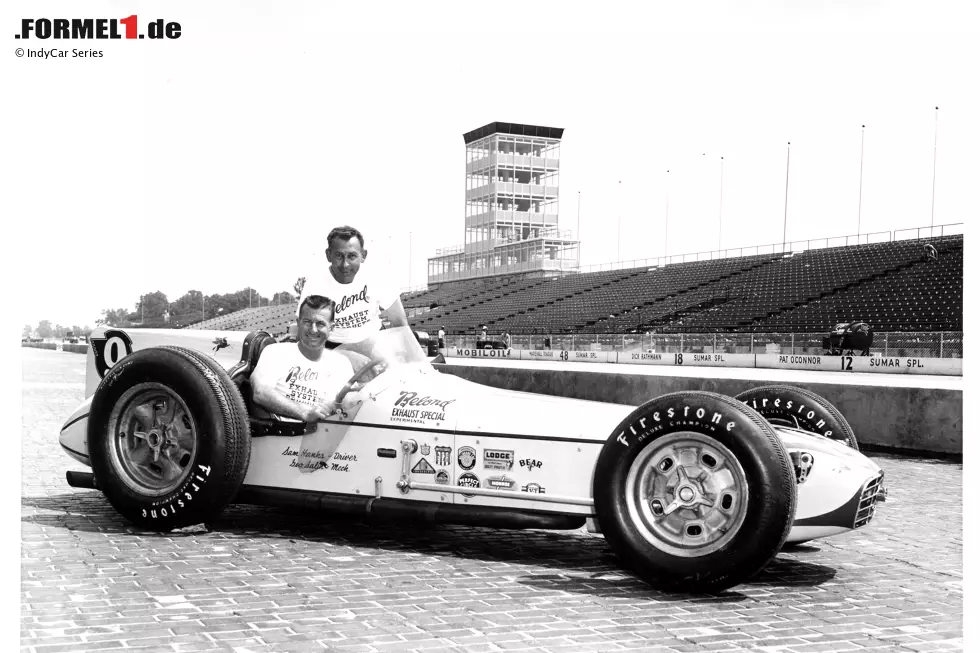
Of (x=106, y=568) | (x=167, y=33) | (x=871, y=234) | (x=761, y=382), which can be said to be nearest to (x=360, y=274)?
(x=167, y=33)

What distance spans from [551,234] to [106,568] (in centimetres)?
7703

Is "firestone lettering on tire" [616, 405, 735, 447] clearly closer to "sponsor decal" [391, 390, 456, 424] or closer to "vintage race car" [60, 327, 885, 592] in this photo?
"vintage race car" [60, 327, 885, 592]

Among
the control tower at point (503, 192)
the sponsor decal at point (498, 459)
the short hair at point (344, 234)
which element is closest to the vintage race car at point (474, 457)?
the sponsor decal at point (498, 459)

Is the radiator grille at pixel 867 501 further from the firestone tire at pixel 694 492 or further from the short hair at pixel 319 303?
the short hair at pixel 319 303

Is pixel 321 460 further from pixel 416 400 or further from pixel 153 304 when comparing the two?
pixel 153 304

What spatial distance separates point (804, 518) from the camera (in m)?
5.16

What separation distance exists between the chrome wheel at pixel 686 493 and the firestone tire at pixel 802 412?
60.7 inches

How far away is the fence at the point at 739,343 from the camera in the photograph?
92.8 feet

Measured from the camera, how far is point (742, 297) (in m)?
43.7

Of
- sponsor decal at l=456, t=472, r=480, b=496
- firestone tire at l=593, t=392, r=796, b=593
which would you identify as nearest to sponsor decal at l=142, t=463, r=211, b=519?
sponsor decal at l=456, t=472, r=480, b=496

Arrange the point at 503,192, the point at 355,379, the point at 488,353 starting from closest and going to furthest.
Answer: the point at 355,379 < the point at 488,353 < the point at 503,192

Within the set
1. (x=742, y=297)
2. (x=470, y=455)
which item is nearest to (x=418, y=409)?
(x=470, y=455)

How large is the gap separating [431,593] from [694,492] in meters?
1.33

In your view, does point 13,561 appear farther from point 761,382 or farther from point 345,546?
point 761,382
